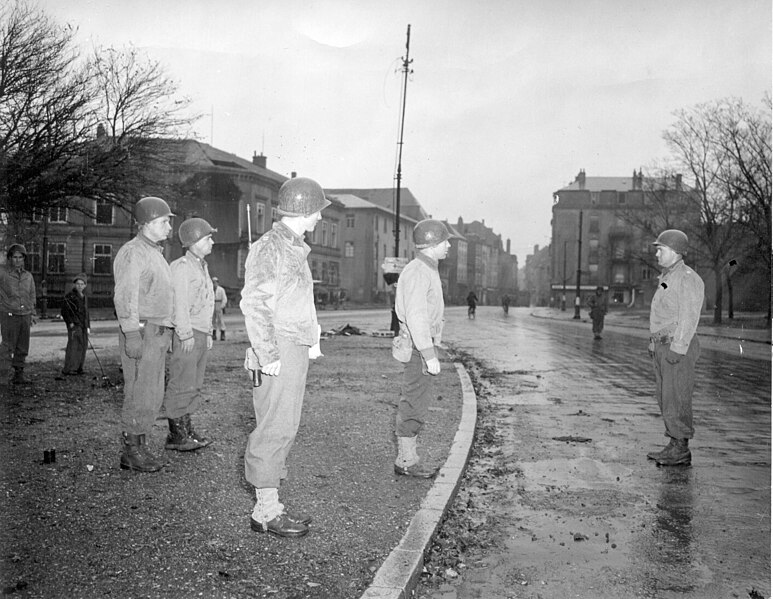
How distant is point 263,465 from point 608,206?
8899 centimetres

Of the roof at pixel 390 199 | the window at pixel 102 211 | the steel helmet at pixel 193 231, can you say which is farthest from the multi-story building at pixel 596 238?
the steel helmet at pixel 193 231

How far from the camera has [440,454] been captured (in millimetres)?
6246

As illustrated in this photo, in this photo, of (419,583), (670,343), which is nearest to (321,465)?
(419,583)

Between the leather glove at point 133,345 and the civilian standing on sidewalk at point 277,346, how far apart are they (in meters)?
1.66

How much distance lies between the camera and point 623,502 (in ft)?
16.8

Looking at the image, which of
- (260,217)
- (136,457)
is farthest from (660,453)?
(260,217)

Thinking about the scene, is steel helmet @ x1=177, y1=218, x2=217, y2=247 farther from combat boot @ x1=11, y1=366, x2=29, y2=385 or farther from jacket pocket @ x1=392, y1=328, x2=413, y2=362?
combat boot @ x1=11, y1=366, x2=29, y2=385

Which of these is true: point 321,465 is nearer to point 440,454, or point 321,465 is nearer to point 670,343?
Result: point 440,454

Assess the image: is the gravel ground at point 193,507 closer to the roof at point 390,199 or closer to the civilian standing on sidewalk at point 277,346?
the civilian standing on sidewalk at point 277,346

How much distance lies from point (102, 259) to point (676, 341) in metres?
40.6

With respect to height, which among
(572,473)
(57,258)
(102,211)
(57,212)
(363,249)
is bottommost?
(572,473)

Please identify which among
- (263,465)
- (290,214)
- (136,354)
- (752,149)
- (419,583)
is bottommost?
(419,583)

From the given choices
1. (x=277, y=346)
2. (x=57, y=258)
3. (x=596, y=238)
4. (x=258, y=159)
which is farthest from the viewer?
(x=596, y=238)

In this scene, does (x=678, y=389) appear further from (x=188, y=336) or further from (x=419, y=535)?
(x=188, y=336)
